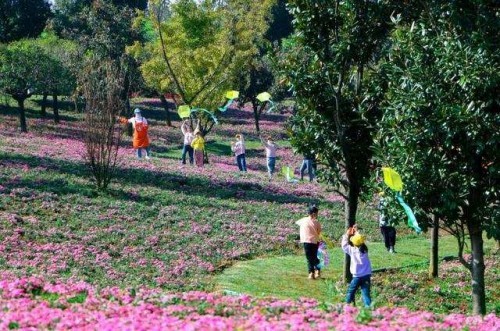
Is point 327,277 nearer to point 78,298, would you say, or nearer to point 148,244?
point 148,244

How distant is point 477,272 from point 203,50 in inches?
1426

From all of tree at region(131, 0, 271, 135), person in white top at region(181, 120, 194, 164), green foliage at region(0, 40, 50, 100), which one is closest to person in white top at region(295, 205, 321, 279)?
person in white top at region(181, 120, 194, 164)

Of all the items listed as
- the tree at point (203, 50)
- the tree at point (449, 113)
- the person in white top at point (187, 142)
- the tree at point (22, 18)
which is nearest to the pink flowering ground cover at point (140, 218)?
the person in white top at point (187, 142)

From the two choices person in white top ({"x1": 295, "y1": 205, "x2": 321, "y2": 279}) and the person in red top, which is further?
the person in red top

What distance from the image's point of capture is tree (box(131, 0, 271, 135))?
50.3 meters

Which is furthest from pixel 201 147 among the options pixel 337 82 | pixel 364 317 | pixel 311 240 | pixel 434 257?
pixel 364 317

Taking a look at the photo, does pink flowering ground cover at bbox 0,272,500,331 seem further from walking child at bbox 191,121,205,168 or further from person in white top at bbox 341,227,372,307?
walking child at bbox 191,121,205,168

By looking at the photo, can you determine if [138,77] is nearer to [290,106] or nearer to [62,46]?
[62,46]

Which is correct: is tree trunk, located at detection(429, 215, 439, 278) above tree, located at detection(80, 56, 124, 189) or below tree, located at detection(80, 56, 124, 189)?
below

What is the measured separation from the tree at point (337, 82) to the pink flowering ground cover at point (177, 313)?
611cm

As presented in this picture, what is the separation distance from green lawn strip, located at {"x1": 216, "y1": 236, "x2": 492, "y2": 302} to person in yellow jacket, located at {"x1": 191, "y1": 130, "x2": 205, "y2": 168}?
494 inches

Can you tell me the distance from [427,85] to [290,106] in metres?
68.9

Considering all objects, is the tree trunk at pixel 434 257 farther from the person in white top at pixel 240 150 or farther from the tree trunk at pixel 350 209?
the person in white top at pixel 240 150

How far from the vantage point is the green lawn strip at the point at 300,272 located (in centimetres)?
1828
